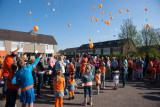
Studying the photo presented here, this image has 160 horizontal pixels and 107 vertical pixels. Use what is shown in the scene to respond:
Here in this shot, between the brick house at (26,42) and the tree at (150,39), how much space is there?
27.6m

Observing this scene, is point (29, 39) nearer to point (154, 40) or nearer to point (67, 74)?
point (67, 74)

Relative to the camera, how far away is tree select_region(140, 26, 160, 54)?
29.8 metres

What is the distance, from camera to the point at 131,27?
28688 mm

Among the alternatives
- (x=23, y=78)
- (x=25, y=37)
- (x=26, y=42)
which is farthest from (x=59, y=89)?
(x=25, y=37)

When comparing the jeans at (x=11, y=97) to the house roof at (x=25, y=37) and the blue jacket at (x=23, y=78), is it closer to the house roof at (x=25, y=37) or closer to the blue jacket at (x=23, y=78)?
the blue jacket at (x=23, y=78)

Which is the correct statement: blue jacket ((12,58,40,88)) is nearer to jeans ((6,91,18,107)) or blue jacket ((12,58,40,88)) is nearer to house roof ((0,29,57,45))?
jeans ((6,91,18,107))

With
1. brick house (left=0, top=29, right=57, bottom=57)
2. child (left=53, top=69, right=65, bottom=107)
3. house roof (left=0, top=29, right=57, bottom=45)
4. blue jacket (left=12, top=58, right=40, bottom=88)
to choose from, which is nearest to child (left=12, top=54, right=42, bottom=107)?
blue jacket (left=12, top=58, right=40, bottom=88)

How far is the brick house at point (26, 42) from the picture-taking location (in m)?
29.1

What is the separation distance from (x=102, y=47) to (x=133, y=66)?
118ft

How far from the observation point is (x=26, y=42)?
1260 inches

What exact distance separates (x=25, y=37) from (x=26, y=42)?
6.12 ft

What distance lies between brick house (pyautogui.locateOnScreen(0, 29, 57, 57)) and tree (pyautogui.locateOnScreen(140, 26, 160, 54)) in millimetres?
27564

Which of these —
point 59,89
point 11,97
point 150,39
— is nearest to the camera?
point 11,97

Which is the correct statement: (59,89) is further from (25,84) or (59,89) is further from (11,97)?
(11,97)
